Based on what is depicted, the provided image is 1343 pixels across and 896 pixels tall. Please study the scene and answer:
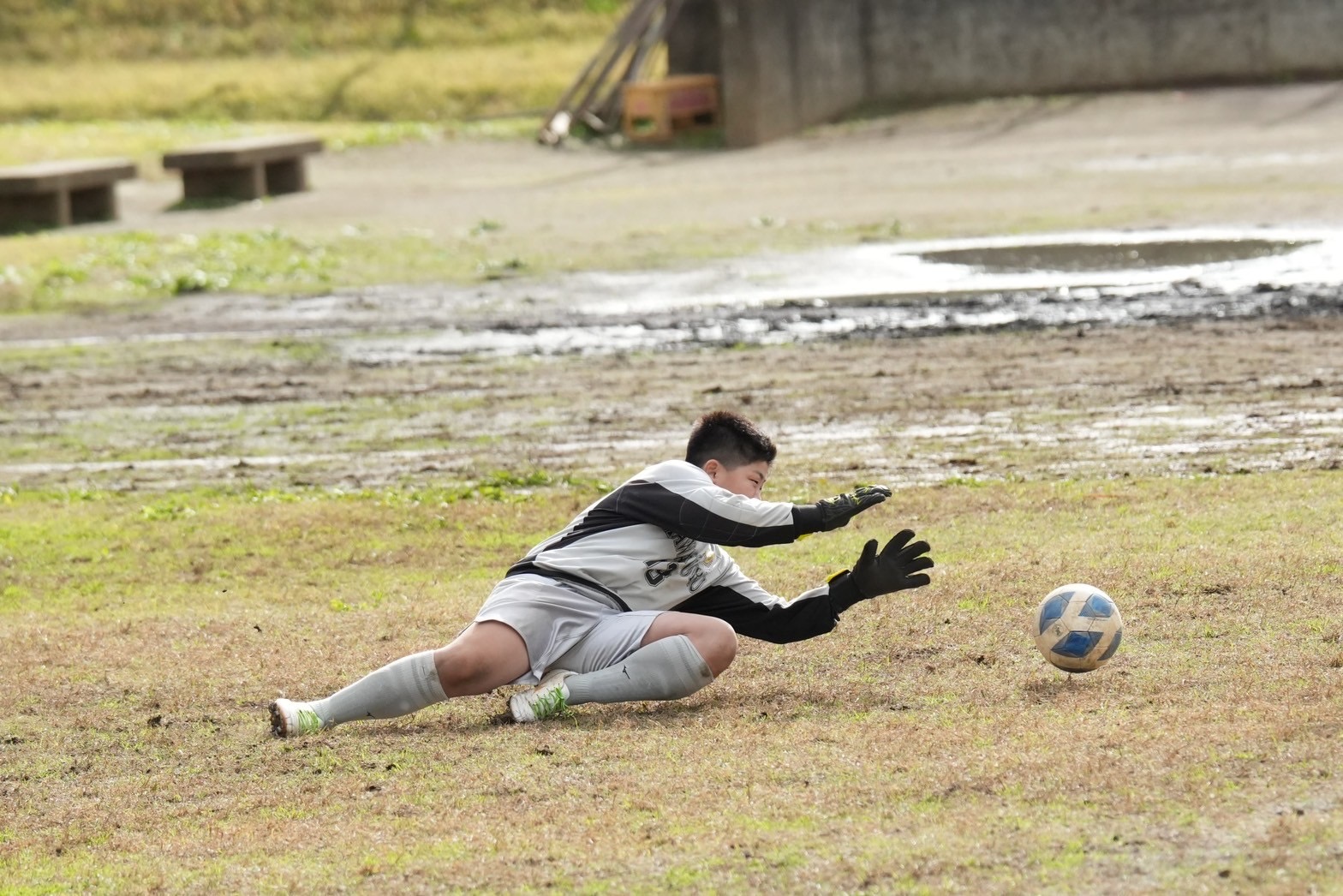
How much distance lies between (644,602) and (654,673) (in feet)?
1.37

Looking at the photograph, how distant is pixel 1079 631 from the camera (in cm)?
655

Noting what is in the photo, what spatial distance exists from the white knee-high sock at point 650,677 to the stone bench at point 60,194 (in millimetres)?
20554

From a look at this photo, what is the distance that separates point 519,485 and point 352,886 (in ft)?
21.6

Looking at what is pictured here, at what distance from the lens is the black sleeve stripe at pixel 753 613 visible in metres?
7.03

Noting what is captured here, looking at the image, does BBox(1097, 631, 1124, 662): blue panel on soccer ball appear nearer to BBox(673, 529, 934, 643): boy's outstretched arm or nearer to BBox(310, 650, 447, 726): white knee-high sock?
BBox(673, 529, 934, 643): boy's outstretched arm

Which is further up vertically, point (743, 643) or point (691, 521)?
point (691, 521)

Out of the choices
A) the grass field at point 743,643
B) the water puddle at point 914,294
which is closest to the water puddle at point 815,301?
the water puddle at point 914,294

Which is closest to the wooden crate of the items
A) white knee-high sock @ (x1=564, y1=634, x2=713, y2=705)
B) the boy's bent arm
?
the boy's bent arm

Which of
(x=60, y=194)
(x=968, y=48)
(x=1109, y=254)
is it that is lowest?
(x=1109, y=254)

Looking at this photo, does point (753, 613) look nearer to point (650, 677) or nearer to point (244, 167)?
point (650, 677)

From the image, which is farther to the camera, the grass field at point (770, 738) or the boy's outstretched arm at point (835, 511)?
the boy's outstretched arm at point (835, 511)

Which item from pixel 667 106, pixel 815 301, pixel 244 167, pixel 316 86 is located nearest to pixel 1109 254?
pixel 815 301

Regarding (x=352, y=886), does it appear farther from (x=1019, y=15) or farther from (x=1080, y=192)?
(x=1019, y=15)

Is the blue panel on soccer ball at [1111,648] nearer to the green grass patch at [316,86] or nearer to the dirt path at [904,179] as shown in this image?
the dirt path at [904,179]
